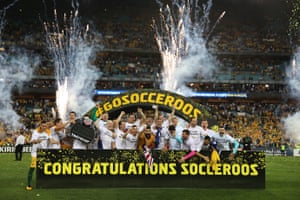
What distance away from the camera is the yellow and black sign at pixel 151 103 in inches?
644

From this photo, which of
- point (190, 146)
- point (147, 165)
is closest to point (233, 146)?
point (190, 146)

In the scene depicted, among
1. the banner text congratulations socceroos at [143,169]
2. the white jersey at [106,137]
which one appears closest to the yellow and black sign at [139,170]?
the banner text congratulations socceroos at [143,169]

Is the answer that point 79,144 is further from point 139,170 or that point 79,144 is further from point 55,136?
point 139,170

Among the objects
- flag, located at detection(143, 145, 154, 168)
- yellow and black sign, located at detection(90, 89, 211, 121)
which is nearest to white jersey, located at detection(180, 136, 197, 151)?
flag, located at detection(143, 145, 154, 168)

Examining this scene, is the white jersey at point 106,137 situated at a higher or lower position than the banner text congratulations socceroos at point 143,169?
higher

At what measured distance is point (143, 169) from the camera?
43.5ft

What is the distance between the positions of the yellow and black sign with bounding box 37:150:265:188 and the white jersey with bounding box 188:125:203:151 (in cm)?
35

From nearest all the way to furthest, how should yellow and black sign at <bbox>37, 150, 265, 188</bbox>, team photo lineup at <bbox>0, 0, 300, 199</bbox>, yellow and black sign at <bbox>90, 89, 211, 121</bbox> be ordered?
yellow and black sign at <bbox>37, 150, 265, 188</bbox>
yellow and black sign at <bbox>90, 89, 211, 121</bbox>
team photo lineup at <bbox>0, 0, 300, 199</bbox>

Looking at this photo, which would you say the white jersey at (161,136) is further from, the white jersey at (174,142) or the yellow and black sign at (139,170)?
the yellow and black sign at (139,170)

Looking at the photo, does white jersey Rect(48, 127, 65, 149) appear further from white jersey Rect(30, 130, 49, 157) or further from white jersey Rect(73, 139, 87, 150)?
white jersey Rect(73, 139, 87, 150)

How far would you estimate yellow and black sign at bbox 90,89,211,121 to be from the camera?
644 inches

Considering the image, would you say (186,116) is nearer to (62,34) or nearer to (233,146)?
(233,146)

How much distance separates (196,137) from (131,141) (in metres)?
1.85

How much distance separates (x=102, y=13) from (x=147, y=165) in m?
44.9
